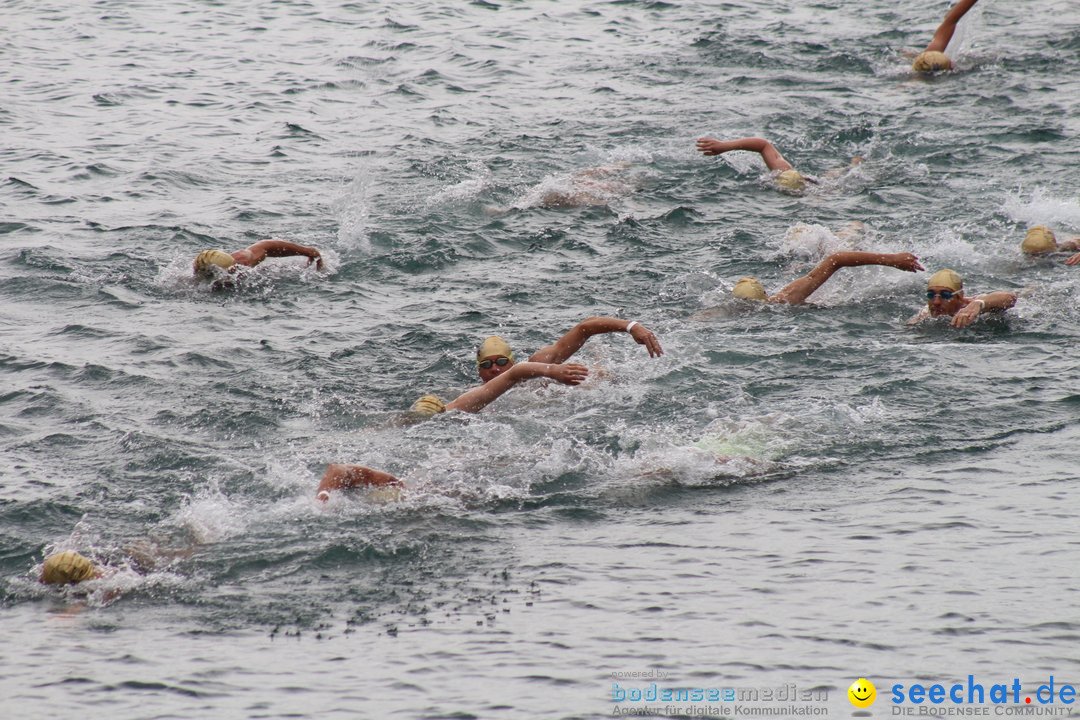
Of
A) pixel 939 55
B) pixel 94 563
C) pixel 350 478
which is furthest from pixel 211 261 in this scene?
pixel 939 55

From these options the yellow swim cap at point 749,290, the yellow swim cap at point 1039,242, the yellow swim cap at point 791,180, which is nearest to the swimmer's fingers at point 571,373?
the yellow swim cap at point 749,290

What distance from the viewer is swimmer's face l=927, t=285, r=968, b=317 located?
13.2 meters

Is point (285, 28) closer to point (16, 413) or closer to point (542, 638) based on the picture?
point (16, 413)

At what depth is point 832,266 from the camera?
13453 mm

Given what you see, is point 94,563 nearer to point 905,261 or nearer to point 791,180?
point 905,261

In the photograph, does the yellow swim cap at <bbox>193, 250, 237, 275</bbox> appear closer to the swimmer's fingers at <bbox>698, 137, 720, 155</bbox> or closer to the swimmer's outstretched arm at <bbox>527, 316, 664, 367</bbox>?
the swimmer's outstretched arm at <bbox>527, 316, 664, 367</bbox>

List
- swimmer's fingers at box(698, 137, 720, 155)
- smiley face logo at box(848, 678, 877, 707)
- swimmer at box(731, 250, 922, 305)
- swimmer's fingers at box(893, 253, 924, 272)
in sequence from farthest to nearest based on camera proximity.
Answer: swimmer's fingers at box(698, 137, 720, 155) < swimmer at box(731, 250, 922, 305) < swimmer's fingers at box(893, 253, 924, 272) < smiley face logo at box(848, 678, 877, 707)

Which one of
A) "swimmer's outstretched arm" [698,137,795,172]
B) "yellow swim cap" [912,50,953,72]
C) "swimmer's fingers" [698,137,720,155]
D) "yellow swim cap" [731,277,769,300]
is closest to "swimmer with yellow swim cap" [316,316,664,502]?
"yellow swim cap" [731,277,769,300]

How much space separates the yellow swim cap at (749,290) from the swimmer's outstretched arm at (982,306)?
208 cm

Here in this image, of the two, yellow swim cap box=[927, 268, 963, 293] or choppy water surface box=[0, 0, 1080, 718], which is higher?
yellow swim cap box=[927, 268, 963, 293]

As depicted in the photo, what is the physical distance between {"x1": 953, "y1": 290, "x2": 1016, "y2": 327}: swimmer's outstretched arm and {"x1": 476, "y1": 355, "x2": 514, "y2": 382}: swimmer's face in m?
4.64

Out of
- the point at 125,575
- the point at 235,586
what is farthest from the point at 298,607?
the point at 125,575

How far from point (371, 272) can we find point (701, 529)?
7.14 metres

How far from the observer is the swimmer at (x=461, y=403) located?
32.9ft
